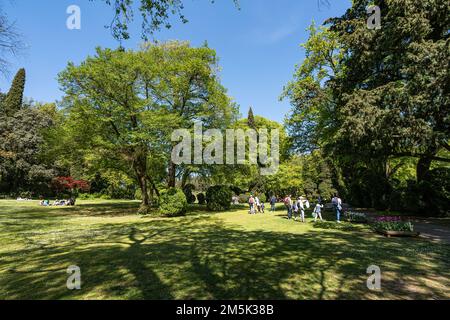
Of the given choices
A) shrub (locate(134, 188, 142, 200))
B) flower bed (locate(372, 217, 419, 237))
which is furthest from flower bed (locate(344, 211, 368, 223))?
shrub (locate(134, 188, 142, 200))

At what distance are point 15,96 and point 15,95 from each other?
230 mm

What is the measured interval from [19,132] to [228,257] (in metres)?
53.0

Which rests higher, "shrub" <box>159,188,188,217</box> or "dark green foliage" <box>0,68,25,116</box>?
"dark green foliage" <box>0,68,25,116</box>

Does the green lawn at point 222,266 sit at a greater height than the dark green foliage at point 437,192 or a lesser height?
lesser

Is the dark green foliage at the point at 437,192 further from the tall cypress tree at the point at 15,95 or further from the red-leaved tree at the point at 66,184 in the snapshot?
the tall cypress tree at the point at 15,95

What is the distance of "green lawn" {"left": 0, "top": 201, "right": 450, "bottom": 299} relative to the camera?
5.83 metres

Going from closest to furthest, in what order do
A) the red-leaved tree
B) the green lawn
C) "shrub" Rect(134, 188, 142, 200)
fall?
1. the green lawn
2. the red-leaved tree
3. "shrub" Rect(134, 188, 142, 200)

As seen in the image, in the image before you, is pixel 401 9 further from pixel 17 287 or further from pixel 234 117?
pixel 17 287

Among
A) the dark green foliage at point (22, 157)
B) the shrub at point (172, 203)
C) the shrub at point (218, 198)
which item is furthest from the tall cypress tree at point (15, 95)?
the shrub at point (172, 203)

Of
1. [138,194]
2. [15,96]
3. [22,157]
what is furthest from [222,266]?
[15,96]

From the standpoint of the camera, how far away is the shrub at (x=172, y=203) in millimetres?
22297

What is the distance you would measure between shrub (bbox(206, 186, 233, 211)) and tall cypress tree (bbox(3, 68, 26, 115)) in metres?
47.7

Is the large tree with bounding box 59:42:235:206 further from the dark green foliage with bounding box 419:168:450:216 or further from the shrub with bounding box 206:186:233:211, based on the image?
the dark green foliage with bounding box 419:168:450:216

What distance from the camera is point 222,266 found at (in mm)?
7734
